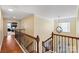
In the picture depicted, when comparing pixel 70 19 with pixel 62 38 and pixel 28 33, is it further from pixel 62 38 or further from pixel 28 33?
pixel 28 33

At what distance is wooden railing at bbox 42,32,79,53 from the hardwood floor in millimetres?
350

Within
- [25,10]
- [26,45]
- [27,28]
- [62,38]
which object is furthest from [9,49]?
[62,38]

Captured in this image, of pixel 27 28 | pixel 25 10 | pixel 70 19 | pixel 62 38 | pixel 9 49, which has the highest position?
pixel 25 10

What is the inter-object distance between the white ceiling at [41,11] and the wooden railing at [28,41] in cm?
25

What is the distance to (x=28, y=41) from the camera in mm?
1497

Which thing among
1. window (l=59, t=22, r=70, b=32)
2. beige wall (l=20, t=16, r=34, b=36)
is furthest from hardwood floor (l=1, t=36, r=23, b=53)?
window (l=59, t=22, r=70, b=32)

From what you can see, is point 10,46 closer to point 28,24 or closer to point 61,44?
point 28,24

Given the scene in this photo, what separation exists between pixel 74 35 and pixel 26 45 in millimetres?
642

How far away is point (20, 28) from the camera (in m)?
1.47

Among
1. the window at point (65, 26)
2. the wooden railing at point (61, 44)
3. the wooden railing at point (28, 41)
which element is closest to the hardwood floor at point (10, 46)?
the wooden railing at point (28, 41)

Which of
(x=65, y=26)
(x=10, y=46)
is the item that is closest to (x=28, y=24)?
(x=10, y=46)

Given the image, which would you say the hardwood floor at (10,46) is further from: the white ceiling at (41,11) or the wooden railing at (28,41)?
the white ceiling at (41,11)

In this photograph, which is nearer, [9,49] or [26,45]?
[9,49]
